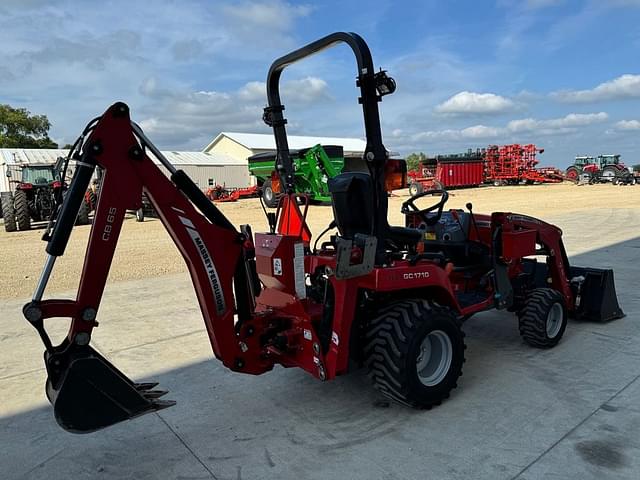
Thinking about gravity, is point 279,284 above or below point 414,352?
above

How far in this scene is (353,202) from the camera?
3.36 metres

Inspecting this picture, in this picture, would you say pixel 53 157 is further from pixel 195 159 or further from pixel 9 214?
pixel 9 214

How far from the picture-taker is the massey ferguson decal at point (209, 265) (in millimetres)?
2955

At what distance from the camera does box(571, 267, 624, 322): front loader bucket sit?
514 cm

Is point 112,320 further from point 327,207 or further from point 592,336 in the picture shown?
point 327,207

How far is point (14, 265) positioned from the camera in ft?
31.5

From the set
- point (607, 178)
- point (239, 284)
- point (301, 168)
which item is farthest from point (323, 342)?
point (607, 178)

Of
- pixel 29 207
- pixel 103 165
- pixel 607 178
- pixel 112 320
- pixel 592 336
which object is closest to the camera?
pixel 103 165

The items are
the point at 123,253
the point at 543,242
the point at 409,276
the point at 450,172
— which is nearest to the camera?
the point at 409,276

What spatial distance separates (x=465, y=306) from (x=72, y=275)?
6672 mm

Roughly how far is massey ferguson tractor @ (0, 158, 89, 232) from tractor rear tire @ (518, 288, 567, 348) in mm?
11973

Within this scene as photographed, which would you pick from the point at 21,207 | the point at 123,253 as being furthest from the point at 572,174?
the point at 21,207

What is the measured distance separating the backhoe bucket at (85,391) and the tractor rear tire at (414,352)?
1.51 metres

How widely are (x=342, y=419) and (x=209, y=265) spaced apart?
4.45 feet
